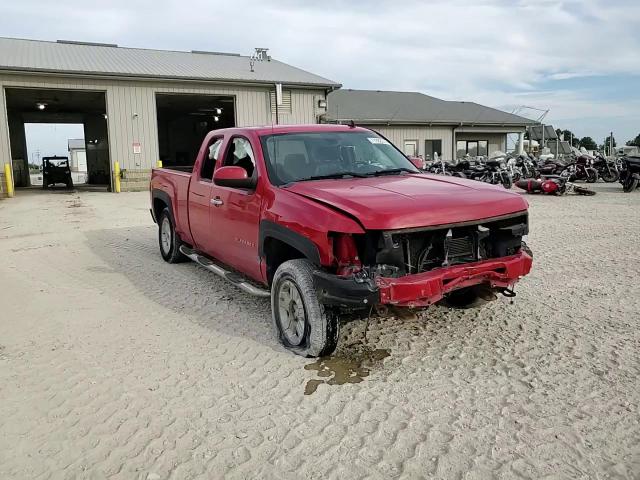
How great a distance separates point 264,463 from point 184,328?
2345 millimetres

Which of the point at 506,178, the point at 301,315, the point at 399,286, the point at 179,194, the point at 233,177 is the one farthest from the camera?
the point at 506,178

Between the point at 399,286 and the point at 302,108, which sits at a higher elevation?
the point at 302,108

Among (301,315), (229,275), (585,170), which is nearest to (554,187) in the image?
(585,170)

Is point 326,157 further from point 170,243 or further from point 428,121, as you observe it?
point 428,121

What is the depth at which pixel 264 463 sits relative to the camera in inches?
113

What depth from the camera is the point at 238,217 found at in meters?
5.07

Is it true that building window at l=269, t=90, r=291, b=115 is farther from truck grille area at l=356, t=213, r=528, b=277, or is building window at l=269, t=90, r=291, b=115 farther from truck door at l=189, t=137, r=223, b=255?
truck grille area at l=356, t=213, r=528, b=277

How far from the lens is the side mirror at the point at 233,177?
4676 millimetres

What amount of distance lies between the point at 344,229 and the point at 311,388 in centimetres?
112

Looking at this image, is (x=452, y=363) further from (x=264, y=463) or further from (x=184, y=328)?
(x=184, y=328)

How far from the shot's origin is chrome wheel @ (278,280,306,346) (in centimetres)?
420

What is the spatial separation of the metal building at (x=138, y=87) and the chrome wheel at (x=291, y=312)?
60.0ft

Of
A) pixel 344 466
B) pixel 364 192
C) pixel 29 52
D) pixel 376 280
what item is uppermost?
pixel 29 52

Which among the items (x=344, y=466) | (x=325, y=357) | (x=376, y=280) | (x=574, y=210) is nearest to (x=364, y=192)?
(x=376, y=280)
